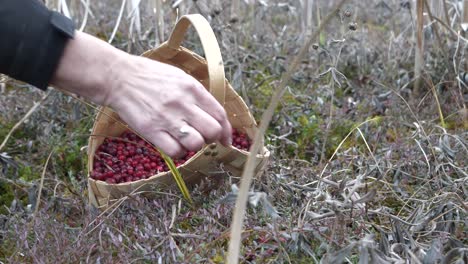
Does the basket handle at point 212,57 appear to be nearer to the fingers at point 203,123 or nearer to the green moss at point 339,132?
the fingers at point 203,123

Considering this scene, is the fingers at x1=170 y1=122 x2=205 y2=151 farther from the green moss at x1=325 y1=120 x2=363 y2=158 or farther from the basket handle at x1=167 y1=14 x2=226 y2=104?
the green moss at x1=325 y1=120 x2=363 y2=158

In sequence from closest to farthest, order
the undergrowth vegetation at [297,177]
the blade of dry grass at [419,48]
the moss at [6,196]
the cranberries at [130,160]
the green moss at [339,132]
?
the undergrowth vegetation at [297,177]
the cranberries at [130,160]
the moss at [6,196]
the green moss at [339,132]
the blade of dry grass at [419,48]

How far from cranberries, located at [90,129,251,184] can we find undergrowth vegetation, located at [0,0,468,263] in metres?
0.08

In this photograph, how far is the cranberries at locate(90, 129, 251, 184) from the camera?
6.56 feet

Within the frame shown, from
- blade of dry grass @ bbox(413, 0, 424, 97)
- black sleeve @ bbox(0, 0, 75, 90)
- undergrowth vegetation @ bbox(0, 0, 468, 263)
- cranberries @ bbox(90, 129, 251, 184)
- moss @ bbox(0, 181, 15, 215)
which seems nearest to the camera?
black sleeve @ bbox(0, 0, 75, 90)

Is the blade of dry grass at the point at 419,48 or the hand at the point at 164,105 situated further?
the blade of dry grass at the point at 419,48

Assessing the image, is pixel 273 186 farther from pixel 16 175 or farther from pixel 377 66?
pixel 377 66

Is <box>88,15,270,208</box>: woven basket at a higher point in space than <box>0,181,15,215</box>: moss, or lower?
higher

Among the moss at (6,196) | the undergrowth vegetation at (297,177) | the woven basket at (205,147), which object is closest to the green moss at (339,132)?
the undergrowth vegetation at (297,177)

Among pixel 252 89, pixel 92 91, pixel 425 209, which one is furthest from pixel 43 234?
pixel 252 89

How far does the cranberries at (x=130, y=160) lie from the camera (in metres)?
2.00

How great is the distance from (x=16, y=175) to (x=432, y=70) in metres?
1.44

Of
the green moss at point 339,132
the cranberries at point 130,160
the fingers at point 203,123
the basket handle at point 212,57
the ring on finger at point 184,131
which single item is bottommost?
the green moss at point 339,132

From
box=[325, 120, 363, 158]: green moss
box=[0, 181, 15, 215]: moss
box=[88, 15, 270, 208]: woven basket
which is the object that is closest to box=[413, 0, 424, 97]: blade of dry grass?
box=[325, 120, 363, 158]: green moss
